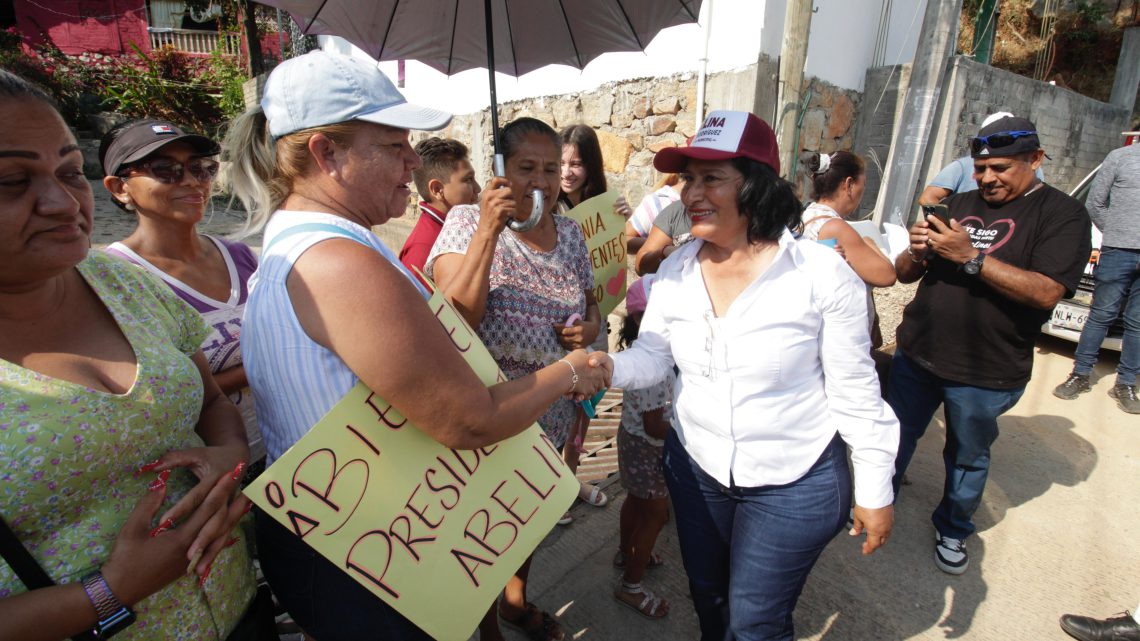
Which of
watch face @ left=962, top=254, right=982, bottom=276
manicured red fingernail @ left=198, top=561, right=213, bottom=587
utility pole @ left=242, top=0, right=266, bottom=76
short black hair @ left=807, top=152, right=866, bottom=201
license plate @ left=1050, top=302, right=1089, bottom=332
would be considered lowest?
license plate @ left=1050, top=302, right=1089, bottom=332

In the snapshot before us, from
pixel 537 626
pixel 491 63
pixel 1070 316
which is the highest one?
pixel 491 63

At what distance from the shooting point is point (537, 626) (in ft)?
7.25

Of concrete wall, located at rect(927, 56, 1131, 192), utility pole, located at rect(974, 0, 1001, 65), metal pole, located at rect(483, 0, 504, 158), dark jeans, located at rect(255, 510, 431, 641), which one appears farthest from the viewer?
utility pole, located at rect(974, 0, 1001, 65)

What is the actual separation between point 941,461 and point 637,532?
7.86 feet

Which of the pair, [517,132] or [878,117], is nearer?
[517,132]

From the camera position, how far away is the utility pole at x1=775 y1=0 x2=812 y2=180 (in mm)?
4516

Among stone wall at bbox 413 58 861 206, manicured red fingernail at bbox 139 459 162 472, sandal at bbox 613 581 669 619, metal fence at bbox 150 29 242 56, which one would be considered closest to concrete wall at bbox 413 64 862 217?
stone wall at bbox 413 58 861 206

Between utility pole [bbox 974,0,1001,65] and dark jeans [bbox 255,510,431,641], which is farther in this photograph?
utility pole [bbox 974,0,1001,65]

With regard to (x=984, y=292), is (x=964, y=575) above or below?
below

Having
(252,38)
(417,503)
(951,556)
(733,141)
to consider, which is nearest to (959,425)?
(951,556)

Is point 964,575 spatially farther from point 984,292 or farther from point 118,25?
point 118,25

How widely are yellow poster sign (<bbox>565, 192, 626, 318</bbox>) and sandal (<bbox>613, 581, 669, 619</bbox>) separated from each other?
124cm

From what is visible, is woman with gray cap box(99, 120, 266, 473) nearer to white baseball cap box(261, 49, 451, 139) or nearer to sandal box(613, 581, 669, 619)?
white baseball cap box(261, 49, 451, 139)

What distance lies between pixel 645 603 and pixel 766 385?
128cm
